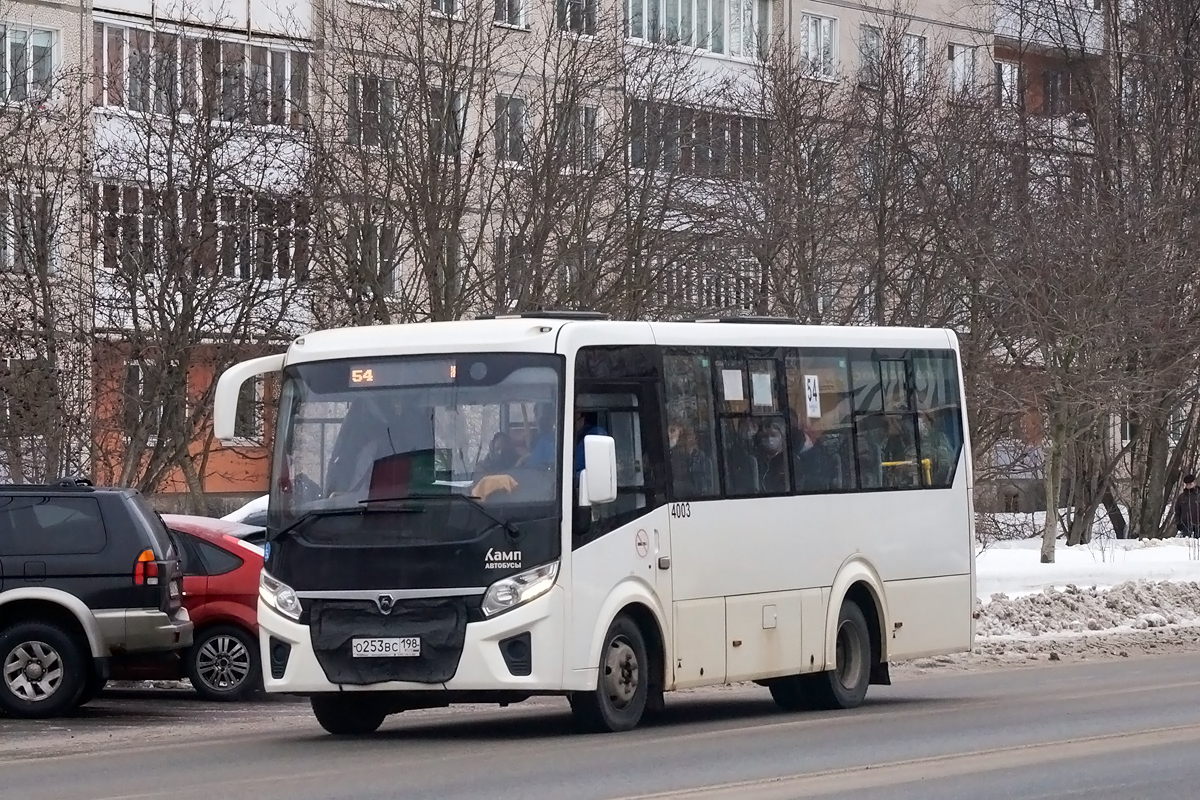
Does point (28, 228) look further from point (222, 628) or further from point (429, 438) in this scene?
point (429, 438)

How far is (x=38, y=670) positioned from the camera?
15.6 metres

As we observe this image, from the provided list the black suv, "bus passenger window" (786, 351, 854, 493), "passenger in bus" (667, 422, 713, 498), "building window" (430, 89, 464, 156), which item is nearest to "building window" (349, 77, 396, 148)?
"building window" (430, 89, 464, 156)

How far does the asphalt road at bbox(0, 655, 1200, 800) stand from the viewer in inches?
420

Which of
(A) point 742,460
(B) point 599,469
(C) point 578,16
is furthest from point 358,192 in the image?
(B) point 599,469

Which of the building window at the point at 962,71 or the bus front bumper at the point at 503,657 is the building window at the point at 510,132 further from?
the bus front bumper at the point at 503,657

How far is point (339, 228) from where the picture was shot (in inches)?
1152

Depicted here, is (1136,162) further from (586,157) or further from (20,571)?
(20,571)

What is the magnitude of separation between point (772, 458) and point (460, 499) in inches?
114

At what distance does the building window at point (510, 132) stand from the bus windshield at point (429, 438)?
54.3 ft

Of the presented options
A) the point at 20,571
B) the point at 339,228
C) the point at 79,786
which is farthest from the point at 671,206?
the point at 79,786

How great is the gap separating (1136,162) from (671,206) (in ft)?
33.8

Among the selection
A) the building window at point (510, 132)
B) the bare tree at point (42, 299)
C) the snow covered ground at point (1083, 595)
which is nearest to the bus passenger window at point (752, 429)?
the snow covered ground at point (1083, 595)

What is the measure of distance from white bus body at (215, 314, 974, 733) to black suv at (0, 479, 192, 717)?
6.82ft

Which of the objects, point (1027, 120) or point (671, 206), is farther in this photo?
point (1027, 120)
